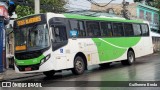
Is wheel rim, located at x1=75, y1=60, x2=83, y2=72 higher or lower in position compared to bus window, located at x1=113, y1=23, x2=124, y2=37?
lower

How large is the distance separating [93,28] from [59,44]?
341 centimetres

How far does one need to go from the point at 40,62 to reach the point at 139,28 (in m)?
10.5

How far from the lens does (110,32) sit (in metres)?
20.3

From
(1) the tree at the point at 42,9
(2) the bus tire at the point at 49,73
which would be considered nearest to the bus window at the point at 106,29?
(2) the bus tire at the point at 49,73

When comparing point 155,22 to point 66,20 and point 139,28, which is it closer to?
point 139,28

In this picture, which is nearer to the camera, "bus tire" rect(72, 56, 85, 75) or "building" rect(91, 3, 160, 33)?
"bus tire" rect(72, 56, 85, 75)

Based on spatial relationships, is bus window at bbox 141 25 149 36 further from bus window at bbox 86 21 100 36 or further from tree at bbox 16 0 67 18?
tree at bbox 16 0 67 18

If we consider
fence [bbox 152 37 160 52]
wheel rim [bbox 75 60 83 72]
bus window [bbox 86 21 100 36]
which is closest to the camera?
wheel rim [bbox 75 60 83 72]

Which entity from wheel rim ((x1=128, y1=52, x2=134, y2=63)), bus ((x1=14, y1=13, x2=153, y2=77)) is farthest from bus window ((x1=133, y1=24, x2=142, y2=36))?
bus ((x1=14, y1=13, x2=153, y2=77))

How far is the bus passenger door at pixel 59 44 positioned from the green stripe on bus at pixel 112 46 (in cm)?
271

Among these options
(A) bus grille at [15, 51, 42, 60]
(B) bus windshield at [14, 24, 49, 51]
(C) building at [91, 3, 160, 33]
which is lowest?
(A) bus grille at [15, 51, 42, 60]

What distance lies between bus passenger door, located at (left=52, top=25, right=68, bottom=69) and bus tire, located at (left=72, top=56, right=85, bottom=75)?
917mm

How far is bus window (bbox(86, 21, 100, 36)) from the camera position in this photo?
18.5 metres

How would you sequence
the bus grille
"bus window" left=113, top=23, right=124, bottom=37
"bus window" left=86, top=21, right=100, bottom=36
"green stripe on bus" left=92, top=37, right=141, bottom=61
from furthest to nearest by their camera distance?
"bus window" left=113, top=23, right=124, bottom=37 < "green stripe on bus" left=92, top=37, right=141, bottom=61 < "bus window" left=86, top=21, right=100, bottom=36 < the bus grille
